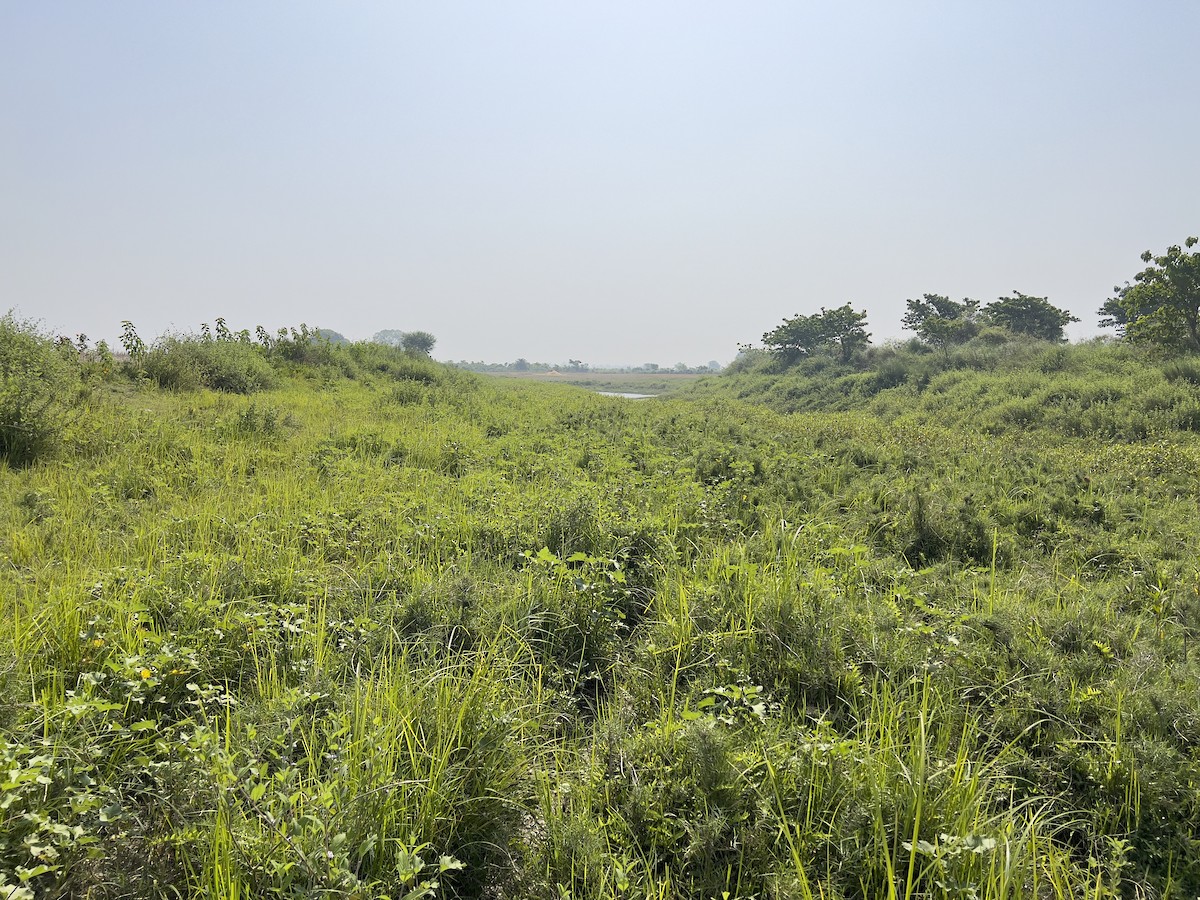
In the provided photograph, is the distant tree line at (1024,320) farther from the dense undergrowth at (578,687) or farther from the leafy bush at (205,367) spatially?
the leafy bush at (205,367)

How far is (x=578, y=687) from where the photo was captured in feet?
11.6

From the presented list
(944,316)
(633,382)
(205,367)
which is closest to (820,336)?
(944,316)

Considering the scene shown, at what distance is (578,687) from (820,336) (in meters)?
43.4

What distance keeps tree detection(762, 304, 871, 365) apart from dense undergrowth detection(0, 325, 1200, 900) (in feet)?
113

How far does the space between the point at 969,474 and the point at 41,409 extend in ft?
40.7

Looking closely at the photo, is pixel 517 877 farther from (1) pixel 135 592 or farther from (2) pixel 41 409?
(2) pixel 41 409

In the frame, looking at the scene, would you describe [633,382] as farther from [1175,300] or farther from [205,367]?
[205,367]

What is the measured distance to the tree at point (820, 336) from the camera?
38625 mm

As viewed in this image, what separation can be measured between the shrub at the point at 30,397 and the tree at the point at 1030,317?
45.2 m

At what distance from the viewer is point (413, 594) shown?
13.0 feet

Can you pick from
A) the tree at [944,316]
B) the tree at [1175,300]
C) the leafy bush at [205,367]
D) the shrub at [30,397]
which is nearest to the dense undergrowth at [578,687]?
the shrub at [30,397]

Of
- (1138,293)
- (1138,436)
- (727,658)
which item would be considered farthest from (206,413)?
(1138,293)

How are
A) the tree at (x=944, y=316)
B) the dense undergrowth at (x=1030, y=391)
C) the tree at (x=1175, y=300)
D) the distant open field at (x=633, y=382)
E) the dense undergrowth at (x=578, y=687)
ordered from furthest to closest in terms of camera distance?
the distant open field at (x=633, y=382) < the tree at (x=944, y=316) < the tree at (x=1175, y=300) < the dense undergrowth at (x=1030, y=391) < the dense undergrowth at (x=578, y=687)

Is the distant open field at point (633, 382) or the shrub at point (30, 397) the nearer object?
the shrub at point (30, 397)
